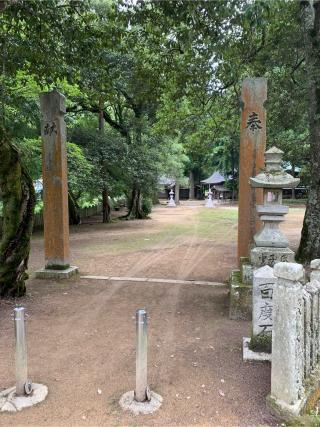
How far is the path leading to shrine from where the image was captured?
10.8 feet

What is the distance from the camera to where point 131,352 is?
179 inches

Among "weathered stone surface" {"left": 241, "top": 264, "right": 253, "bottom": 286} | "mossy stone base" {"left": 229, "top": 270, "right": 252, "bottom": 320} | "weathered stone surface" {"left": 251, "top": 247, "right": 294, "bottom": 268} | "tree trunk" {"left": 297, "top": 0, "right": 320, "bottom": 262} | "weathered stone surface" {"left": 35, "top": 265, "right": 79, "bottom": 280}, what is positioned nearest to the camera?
"weathered stone surface" {"left": 251, "top": 247, "right": 294, "bottom": 268}

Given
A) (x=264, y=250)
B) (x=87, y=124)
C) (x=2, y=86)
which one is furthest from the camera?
(x=87, y=124)

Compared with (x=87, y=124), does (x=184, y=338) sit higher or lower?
lower

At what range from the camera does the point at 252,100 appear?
729 centimetres

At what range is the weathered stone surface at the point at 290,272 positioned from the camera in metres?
3.10

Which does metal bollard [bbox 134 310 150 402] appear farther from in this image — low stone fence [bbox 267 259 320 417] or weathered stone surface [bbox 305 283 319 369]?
weathered stone surface [bbox 305 283 319 369]

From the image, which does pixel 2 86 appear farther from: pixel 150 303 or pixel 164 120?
pixel 164 120

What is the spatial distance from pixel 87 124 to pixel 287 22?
1283 cm

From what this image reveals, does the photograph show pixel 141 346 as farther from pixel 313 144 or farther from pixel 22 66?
pixel 313 144

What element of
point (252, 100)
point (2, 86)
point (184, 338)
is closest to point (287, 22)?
point (252, 100)

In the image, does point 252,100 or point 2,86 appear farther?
point 2,86

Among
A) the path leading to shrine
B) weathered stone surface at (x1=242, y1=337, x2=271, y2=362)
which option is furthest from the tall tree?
weathered stone surface at (x1=242, y1=337, x2=271, y2=362)

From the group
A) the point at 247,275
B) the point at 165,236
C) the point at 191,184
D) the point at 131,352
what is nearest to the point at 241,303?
the point at 247,275
